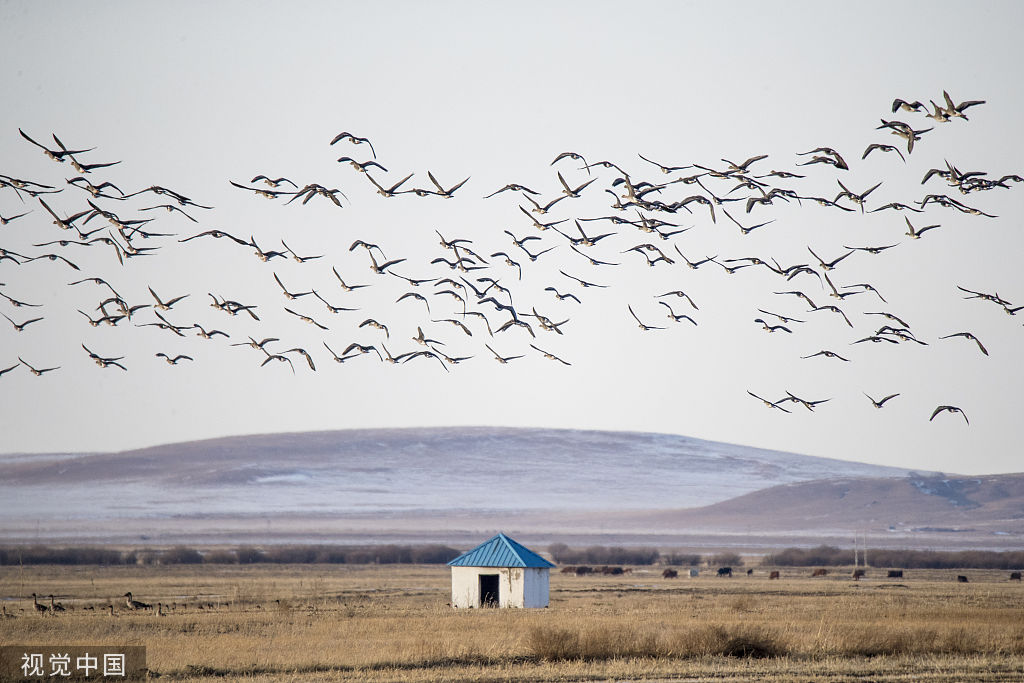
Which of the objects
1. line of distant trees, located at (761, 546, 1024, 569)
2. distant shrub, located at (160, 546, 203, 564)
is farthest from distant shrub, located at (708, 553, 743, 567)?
distant shrub, located at (160, 546, 203, 564)

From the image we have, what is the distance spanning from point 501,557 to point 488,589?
1.57 meters

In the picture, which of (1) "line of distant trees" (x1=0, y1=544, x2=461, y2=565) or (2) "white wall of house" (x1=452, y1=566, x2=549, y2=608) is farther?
(1) "line of distant trees" (x1=0, y1=544, x2=461, y2=565)

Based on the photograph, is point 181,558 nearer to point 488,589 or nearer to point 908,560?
point 908,560

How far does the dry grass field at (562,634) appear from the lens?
28.3 metres

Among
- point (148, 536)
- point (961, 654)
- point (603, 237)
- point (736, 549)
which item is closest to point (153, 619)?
point (603, 237)

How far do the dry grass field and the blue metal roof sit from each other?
2.12 m

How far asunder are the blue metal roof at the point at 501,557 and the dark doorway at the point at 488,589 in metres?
0.58

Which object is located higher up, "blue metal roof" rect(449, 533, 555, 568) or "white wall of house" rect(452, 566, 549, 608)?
"blue metal roof" rect(449, 533, 555, 568)

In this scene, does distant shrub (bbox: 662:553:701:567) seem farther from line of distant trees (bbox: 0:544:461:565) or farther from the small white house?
the small white house

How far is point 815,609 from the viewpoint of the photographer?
4809cm

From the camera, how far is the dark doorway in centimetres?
4812

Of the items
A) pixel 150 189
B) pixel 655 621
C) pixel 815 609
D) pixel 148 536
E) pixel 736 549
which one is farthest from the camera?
pixel 148 536

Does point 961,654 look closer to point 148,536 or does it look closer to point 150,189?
point 150,189

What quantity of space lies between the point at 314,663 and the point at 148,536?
168944 mm
